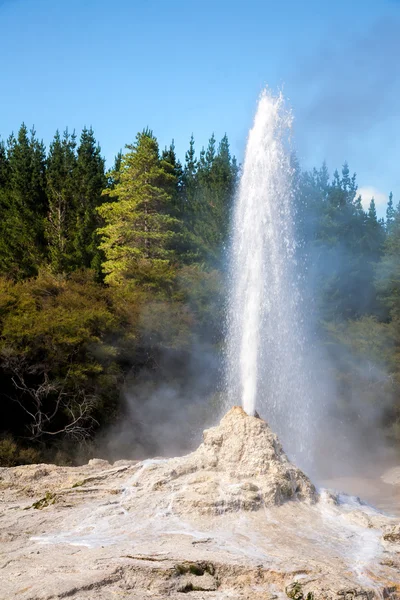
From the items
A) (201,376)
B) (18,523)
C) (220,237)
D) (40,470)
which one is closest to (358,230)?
(220,237)

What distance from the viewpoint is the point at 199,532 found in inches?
325

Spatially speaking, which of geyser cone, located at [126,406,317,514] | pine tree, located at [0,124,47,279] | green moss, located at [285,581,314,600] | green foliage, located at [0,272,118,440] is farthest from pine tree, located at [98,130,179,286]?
green moss, located at [285,581,314,600]

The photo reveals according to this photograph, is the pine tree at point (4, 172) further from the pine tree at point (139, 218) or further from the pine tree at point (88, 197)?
the pine tree at point (139, 218)

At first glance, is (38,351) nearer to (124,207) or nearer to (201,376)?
(201,376)

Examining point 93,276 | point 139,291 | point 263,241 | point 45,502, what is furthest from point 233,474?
point 93,276

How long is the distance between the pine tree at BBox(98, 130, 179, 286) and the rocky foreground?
15100mm

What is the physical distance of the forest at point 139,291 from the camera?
18.2 m

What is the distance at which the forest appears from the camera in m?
18.2

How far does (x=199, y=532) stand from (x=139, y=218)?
1994 centimetres

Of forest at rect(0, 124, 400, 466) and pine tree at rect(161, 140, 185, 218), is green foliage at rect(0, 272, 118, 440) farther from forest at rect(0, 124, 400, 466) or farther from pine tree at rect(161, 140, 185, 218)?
pine tree at rect(161, 140, 185, 218)

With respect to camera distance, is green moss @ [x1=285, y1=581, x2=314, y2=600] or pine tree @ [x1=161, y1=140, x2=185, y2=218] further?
pine tree @ [x1=161, y1=140, x2=185, y2=218]

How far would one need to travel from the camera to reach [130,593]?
21.6 ft

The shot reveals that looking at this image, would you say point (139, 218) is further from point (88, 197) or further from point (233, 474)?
point (233, 474)

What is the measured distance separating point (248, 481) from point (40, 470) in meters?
3.94
